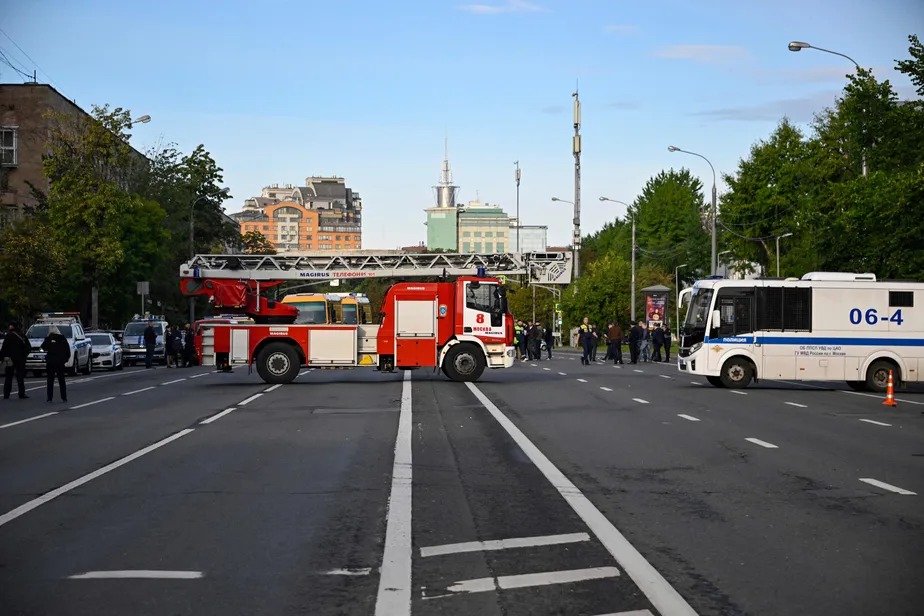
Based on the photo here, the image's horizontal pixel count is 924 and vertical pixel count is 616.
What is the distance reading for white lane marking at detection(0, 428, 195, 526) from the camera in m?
10.0

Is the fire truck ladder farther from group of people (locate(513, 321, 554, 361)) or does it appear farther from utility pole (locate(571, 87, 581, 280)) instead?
utility pole (locate(571, 87, 581, 280))

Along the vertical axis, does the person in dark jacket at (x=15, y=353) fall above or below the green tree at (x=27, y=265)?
below

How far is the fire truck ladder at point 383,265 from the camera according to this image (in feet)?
131

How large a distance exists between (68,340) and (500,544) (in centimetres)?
3599

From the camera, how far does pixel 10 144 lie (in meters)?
64.1

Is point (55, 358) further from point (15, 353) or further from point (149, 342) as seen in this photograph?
point (149, 342)

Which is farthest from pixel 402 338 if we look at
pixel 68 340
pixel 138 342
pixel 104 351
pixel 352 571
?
pixel 352 571

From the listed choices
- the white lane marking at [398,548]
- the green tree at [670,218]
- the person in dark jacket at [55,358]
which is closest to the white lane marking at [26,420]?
the person in dark jacket at [55,358]

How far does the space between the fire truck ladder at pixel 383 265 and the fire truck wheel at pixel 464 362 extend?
7.90 meters

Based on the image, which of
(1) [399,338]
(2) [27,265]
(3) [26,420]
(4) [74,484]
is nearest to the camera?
(4) [74,484]

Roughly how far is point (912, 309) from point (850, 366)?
7.19 ft

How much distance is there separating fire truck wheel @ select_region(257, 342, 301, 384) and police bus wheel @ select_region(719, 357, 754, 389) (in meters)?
11.3

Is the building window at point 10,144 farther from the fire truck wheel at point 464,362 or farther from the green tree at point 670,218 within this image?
the green tree at point 670,218

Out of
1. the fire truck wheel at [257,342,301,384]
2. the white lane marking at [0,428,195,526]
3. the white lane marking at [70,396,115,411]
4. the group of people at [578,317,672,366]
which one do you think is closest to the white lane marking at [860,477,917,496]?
the white lane marking at [0,428,195,526]
